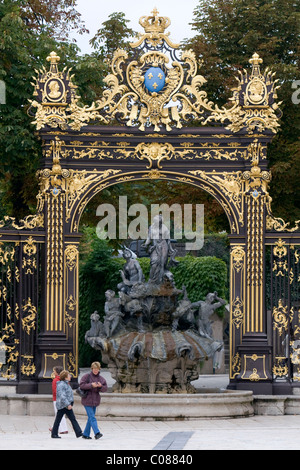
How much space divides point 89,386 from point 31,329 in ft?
15.8

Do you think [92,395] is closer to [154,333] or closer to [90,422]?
[90,422]

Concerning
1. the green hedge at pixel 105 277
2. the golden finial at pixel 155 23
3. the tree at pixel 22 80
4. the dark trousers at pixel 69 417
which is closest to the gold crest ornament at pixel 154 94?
the golden finial at pixel 155 23

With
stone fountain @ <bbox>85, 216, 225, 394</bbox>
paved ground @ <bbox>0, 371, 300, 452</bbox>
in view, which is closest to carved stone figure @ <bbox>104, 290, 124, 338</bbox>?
stone fountain @ <bbox>85, 216, 225, 394</bbox>

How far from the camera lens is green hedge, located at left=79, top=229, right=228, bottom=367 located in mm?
33719

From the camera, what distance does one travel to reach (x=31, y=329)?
71.2 feet

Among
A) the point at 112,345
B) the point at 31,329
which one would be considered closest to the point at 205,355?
the point at 112,345

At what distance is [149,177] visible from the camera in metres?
22.0

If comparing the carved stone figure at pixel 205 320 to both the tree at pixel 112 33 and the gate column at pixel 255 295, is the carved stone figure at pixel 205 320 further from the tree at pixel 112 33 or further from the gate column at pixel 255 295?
the tree at pixel 112 33

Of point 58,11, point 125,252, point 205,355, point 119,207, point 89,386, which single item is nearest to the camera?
point 89,386

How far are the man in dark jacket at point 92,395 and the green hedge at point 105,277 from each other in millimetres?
15961

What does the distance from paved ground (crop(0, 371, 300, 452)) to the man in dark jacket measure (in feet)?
0.54

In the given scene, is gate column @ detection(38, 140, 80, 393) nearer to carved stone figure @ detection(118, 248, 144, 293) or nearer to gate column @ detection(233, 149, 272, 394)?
carved stone figure @ detection(118, 248, 144, 293)

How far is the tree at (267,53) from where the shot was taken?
31000 mm

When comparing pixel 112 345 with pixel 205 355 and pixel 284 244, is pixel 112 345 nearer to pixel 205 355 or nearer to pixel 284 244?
pixel 205 355
